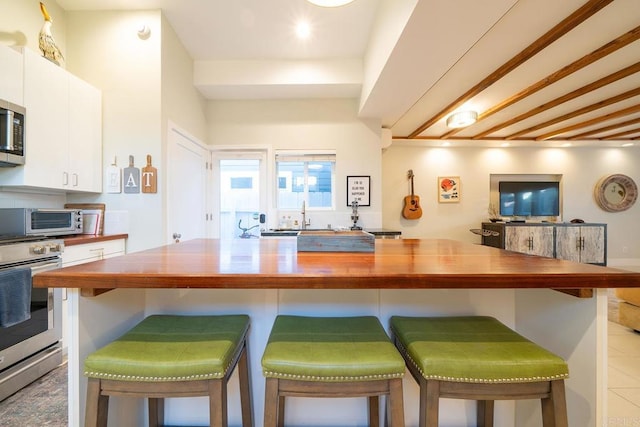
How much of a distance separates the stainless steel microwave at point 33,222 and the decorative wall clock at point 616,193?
29.0ft

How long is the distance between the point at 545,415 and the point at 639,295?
2.74 meters

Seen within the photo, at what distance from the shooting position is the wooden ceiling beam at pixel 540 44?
6.79 ft

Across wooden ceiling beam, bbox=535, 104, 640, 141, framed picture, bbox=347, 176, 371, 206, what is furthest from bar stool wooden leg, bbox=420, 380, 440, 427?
wooden ceiling beam, bbox=535, 104, 640, 141

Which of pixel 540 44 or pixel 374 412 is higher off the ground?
pixel 540 44

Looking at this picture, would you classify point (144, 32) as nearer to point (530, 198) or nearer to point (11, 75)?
point (11, 75)

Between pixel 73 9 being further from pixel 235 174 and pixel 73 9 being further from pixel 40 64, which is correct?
pixel 235 174

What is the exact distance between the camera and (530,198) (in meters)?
5.80

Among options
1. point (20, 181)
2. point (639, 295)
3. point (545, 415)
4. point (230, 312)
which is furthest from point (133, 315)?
point (639, 295)

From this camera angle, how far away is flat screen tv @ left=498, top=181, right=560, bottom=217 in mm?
5793

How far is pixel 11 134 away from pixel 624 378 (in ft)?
15.1

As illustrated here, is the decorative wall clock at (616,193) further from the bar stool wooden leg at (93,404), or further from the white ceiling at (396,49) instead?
the bar stool wooden leg at (93,404)

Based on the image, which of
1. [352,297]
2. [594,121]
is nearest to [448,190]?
[594,121]

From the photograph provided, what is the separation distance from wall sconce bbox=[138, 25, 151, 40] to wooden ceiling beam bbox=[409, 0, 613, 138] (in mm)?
3619

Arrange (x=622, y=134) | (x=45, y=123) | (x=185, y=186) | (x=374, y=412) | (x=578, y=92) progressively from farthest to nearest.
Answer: (x=622, y=134), (x=578, y=92), (x=185, y=186), (x=45, y=123), (x=374, y=412)
